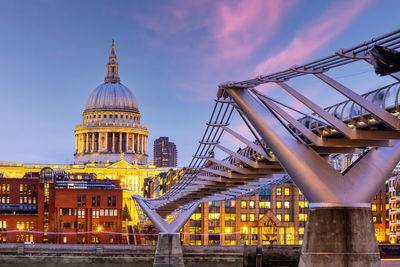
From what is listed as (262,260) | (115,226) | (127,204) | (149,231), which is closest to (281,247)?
(262,260)

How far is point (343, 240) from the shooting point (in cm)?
2655

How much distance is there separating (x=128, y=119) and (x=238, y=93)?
559 feet

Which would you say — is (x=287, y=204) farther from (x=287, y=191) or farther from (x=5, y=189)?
(x=5, y=189)

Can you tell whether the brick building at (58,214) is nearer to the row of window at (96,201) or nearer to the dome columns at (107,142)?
the row of window at (96,201)

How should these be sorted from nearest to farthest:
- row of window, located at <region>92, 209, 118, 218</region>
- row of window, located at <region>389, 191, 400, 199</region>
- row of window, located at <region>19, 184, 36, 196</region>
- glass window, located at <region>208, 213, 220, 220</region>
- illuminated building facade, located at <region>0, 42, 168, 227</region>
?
row of window, located at <region>389, 191, 400, 199</region>
glass window, located at <region>208, 213, 220, 220</region>
row of window, located at <region>92, 209, 118, 218</region>
row of window, located at <region>19, 184, 36, 196</region>
illuminated building facade, located at <region>0, 42, 168, 227</region>

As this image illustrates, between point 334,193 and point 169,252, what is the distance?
47.5m

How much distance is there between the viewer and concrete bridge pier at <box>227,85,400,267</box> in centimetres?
2647

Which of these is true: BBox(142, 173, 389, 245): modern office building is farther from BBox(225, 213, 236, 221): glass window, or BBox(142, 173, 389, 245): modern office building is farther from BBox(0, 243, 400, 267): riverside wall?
BBox(0, 243, 400, 267): riverside wall

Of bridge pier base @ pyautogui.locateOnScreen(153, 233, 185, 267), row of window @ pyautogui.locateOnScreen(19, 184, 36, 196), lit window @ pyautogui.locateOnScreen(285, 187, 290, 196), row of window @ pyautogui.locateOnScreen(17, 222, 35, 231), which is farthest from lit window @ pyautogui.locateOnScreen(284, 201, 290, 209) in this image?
row of window @ pyautogui.locateOnScreen(19, 184, 36, 196)

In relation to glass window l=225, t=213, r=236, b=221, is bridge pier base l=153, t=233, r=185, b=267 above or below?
below

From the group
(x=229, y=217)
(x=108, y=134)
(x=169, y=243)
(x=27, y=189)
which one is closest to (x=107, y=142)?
(x=108, y=134)

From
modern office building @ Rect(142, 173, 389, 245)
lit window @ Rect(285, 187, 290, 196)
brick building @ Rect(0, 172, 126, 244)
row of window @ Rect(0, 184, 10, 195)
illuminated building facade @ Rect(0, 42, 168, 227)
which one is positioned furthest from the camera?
illuminated building facade @ Rect(0, 42, 168, 227)

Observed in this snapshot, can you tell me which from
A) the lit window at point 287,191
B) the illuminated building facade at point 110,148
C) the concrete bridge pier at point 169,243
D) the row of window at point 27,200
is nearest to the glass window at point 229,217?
the lit window at point 287,191

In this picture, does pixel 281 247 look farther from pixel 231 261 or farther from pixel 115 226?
pixel 115 226
